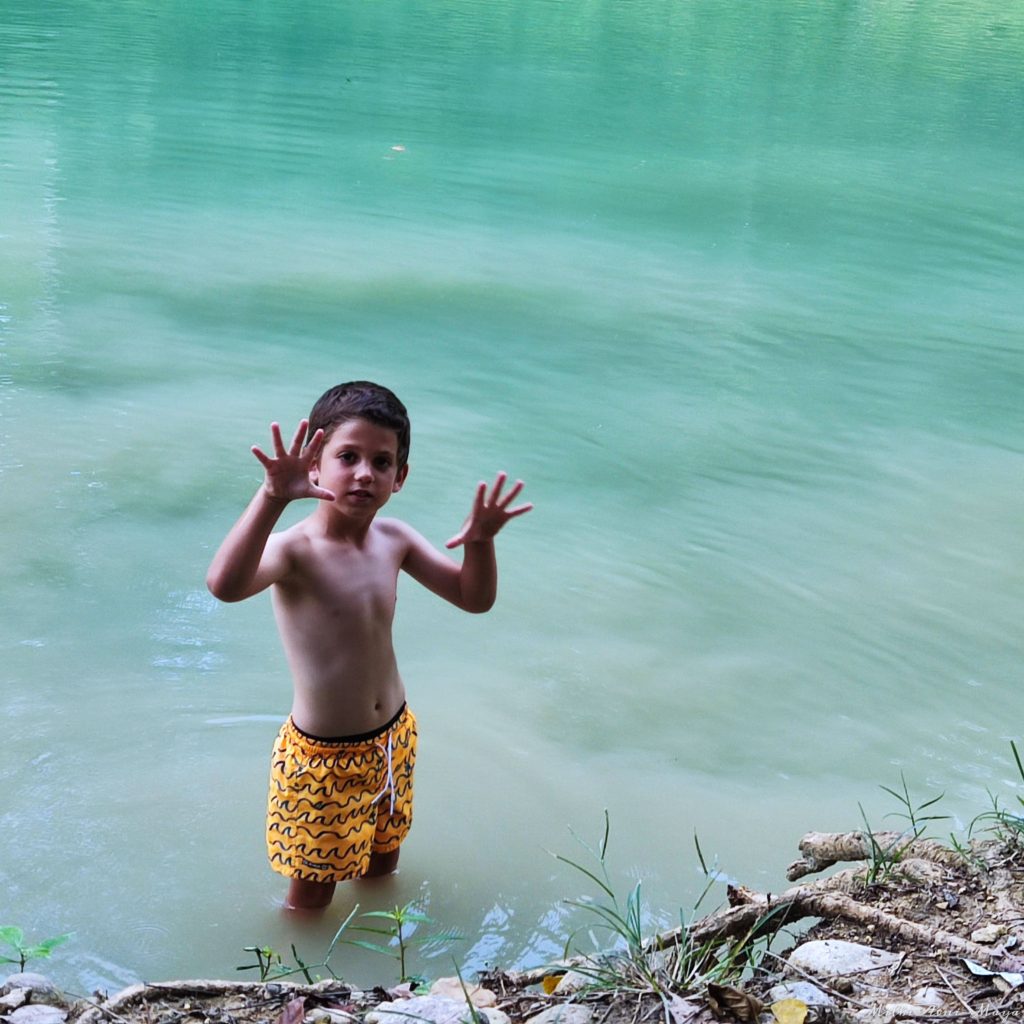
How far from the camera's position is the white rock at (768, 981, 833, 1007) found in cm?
199

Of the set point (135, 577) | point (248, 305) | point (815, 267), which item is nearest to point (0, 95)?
point (248, 305)

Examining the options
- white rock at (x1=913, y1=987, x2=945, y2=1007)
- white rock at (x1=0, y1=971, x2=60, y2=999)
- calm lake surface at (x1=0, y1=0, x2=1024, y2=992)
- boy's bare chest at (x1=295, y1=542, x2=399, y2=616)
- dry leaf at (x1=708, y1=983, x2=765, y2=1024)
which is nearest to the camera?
dry leaf at (x1=708, y1=983, x2=765, y2=1024)

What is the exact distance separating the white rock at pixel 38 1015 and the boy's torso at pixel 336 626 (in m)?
0.81

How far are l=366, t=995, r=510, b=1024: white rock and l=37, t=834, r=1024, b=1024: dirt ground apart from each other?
0.9 inches

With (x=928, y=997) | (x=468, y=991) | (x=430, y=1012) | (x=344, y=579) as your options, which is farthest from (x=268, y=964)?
(x=928, y=997)

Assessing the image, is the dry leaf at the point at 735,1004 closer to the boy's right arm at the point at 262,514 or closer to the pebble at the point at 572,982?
the pebble at the point at 572,982

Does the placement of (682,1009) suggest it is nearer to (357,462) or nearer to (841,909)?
Result: (841,909)

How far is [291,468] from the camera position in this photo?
7.97 feet

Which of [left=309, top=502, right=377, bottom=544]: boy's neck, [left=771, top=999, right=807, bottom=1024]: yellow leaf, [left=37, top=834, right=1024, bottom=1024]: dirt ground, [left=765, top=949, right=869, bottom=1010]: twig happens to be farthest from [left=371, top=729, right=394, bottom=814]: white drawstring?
[left=771, top=999, right=807, bottom=1024]: yellow leaf

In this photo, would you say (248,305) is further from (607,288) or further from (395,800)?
(395,800)

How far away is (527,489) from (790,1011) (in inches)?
129

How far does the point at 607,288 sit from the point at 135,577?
424cm

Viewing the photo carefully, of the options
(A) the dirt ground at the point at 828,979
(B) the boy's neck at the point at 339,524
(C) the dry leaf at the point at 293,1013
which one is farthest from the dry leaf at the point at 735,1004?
(B) the boy's neck at the point at 339,524

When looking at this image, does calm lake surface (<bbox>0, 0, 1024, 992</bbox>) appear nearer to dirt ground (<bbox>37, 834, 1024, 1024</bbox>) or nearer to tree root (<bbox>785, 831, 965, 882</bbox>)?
tree root (<bbox>785, 831, 965, 882</bbox>)
